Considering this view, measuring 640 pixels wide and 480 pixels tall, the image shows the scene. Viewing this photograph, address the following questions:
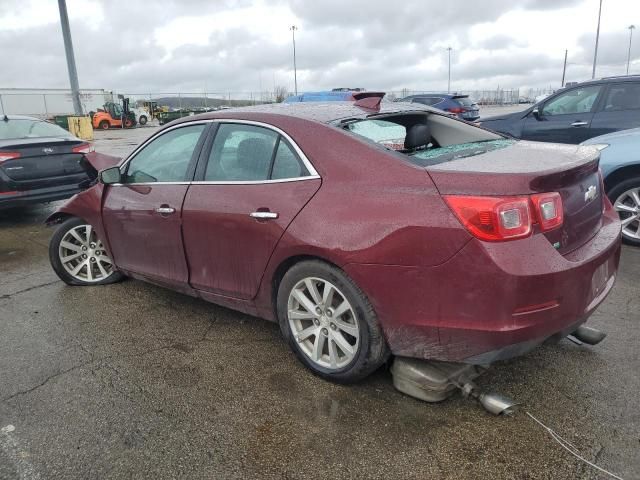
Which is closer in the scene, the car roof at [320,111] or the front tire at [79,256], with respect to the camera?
the car roof at [320,111]

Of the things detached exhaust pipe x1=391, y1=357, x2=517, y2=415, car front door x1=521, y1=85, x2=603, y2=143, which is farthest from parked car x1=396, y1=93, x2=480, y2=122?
detached exhaust pipe x1=391, y1=357, x2=517, y2=415

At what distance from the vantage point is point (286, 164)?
2.95m

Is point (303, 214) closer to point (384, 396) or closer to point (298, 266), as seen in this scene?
point (298, 266)

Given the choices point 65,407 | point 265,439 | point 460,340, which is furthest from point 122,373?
point 460,340

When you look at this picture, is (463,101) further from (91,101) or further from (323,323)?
(91,101)

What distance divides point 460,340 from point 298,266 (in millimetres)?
945

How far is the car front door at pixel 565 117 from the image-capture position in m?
7.12

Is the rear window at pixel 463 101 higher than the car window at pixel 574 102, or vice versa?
the car window at pixel 574 102

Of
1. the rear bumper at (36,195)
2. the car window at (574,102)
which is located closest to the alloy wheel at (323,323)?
the rear bumper at (36,195)

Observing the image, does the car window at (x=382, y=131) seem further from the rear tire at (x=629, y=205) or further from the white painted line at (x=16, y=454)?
the rear tire at (x=629, y=205)

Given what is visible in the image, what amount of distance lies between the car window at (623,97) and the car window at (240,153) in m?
5.79

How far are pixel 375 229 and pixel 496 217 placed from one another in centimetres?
56

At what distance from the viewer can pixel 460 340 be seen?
93.3 inches

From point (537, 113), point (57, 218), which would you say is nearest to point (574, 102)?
point (537, 113)
